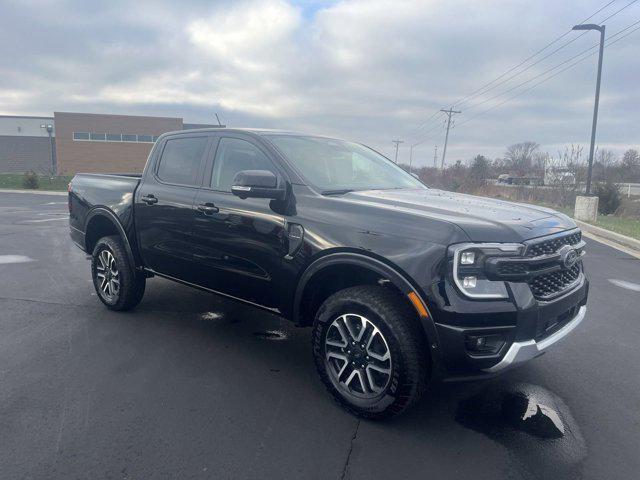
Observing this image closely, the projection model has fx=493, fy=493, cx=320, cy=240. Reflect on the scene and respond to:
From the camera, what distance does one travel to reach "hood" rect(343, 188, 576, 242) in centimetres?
292

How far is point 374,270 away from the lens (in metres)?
3.10

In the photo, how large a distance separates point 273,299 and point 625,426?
8.37 ft

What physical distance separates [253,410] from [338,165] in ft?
7.00

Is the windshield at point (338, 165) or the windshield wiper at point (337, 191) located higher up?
the windshield at point (338, 165)

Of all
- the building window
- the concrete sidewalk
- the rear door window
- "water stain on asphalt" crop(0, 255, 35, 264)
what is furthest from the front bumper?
the building window

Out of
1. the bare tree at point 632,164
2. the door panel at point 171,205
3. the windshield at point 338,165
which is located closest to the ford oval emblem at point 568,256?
the windshield at point 338,165

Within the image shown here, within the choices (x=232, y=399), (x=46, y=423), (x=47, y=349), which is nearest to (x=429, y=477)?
(x=232, y=399)

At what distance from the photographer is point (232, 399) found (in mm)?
3477

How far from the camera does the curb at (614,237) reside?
11430 millimetres

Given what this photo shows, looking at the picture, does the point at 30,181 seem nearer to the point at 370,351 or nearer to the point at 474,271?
the point at 370,351

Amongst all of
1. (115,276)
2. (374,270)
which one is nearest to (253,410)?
(374,270)

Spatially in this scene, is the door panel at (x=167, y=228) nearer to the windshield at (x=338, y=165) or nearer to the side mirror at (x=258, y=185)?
the side mirror at (x=258, y=185)

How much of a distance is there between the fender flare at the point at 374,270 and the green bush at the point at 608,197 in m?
22.4

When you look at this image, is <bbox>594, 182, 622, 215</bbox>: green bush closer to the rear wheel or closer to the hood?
the hood
